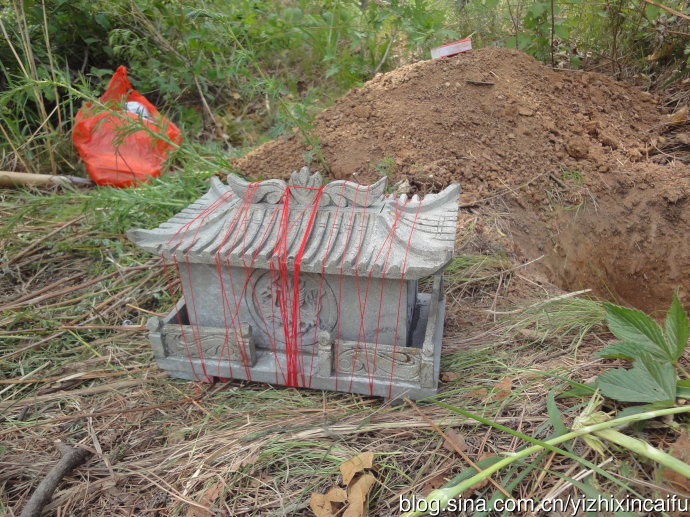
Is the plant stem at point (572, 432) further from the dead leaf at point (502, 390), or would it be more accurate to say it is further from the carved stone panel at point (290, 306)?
the carved stone panel at point (290, 306)

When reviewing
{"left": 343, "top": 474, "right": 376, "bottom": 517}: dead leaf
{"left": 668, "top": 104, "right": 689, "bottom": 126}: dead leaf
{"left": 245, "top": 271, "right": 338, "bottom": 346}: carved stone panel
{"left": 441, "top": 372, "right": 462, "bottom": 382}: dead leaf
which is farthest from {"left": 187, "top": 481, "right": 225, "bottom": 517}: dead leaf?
{"left": 668, "top": 104, "right": 689, "bottom": 126}: dead leaf

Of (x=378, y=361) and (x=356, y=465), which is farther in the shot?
(x=378, y=361)

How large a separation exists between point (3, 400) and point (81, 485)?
0.78 m

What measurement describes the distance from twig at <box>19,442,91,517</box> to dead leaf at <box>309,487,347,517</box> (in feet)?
3.14

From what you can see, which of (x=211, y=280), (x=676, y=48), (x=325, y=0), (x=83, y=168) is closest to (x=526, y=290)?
(x=211, y=280)

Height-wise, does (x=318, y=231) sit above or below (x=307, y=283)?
above

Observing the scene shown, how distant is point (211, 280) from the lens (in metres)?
2.21

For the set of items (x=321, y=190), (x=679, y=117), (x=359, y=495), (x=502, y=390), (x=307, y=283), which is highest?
(x=679, y=117)

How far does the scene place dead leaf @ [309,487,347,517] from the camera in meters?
1.63

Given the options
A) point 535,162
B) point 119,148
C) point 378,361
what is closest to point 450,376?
point 378,361

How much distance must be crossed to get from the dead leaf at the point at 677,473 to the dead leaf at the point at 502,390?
0.59 meters

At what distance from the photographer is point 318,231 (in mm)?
2057

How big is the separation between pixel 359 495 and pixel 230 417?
747 millimetres

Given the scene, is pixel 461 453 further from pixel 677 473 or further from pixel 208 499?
pixel 208 499
